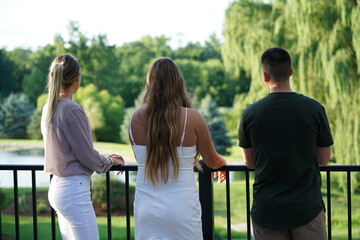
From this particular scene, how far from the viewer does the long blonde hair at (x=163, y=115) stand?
226 centimetres

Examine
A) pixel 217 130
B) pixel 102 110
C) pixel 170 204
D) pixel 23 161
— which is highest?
pixel 170 204

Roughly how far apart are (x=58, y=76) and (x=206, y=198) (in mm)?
1146

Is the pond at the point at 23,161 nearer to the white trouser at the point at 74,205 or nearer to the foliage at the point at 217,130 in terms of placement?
the foliage at the point at 217,130

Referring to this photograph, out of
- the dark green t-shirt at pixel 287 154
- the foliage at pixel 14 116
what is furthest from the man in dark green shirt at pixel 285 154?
the foliage at pixel 14 116

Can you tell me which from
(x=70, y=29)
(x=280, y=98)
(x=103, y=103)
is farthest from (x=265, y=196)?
(x=70, y=29)

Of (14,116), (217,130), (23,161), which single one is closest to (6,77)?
(14,116)

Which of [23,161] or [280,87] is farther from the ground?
[280,87]

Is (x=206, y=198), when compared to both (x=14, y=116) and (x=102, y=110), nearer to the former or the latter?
(x=102, y=110)

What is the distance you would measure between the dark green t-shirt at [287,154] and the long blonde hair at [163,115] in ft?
1.10

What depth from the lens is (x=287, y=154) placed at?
2191 mm

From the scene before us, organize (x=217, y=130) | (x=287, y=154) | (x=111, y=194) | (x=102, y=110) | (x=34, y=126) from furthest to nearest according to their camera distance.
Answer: (x=102, y=110)
(x=34, y=126)
(x=217, y=130)
(x=111, y=194)
(x=287, y=154)

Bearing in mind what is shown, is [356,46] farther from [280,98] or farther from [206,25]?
[206,25]

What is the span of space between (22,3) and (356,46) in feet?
147

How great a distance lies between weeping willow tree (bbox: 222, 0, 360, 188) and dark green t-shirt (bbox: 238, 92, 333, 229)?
9.22m
